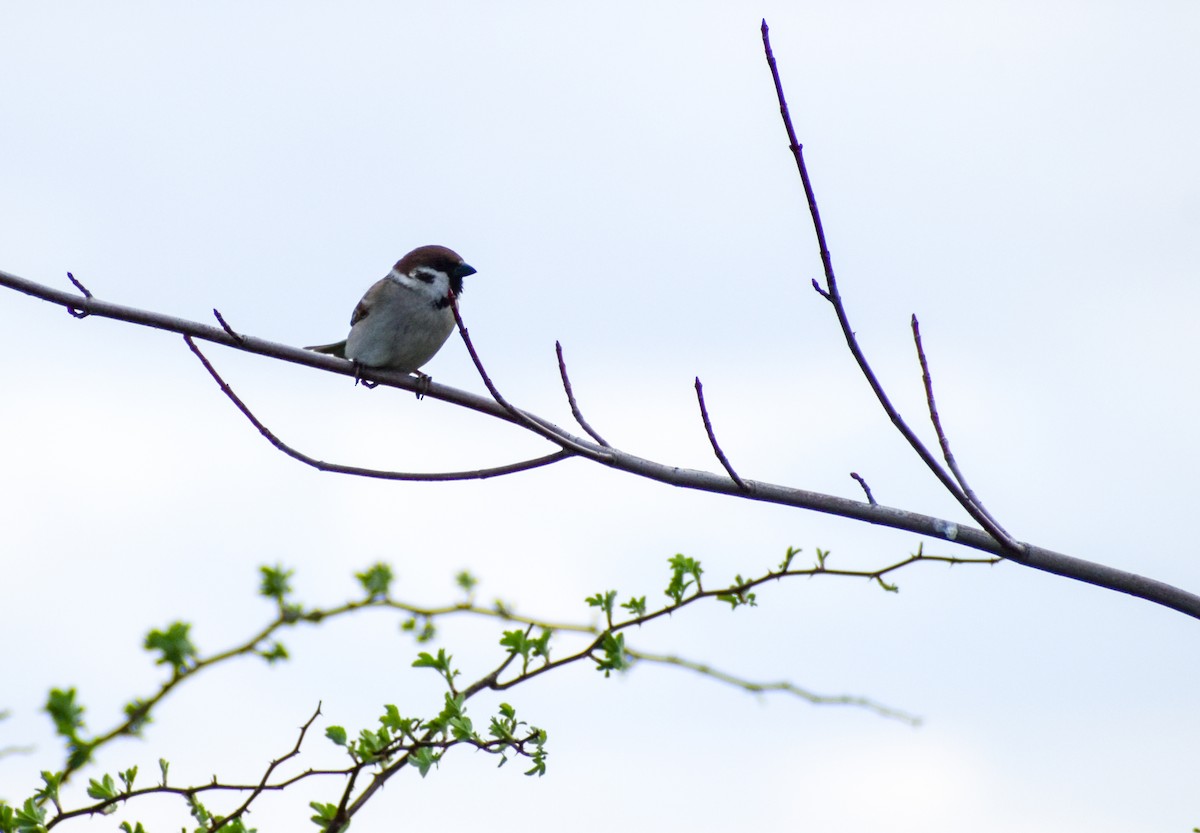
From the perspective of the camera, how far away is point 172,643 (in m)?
3.16

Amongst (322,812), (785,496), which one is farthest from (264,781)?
(785,496)

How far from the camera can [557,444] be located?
2.74 metres

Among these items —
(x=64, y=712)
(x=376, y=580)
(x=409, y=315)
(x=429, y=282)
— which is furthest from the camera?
(x=429, y=282)

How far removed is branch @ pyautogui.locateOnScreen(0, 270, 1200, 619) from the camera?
248cm

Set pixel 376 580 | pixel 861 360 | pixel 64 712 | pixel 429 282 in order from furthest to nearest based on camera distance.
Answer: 1. pixel 429 282
2. pixel 376 580
3. pixel 64 712
4. pixel 861 360

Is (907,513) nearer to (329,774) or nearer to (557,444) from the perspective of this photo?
(557,444)

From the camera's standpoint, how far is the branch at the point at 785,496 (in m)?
2.48

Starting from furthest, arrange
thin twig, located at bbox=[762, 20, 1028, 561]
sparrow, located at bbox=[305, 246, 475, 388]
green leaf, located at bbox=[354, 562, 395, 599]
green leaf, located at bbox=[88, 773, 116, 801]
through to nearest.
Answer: sparrow, located at bbox=[305, 246, 475, 388] < green leaf, located at bbox=[354, 562, 395, 599] < green leaf, located at bbox=[88, 773, 116, 801] < thin twig, located at bbox=[762, 20, 1028, 561]

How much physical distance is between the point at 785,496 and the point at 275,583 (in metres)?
1.59

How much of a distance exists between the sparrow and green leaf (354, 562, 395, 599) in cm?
199

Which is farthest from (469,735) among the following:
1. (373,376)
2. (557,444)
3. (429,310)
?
(429,310)

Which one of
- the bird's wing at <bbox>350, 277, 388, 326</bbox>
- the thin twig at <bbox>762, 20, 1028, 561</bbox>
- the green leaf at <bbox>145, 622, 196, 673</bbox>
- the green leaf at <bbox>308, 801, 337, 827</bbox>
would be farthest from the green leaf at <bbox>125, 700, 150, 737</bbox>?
the bird's wing at <bbox>350, 277, 388, 326</bbox>

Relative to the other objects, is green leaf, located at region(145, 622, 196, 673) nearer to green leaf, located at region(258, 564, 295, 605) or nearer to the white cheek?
green leaf, located at region(258, 564, 295, 605)

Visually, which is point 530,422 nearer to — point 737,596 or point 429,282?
point 737,596
